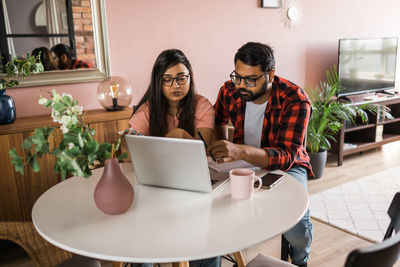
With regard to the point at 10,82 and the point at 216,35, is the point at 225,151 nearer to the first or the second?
the point at 10,82

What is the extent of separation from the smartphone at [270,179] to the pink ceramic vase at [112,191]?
1.67 ft

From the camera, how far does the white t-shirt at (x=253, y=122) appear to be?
5.94 ft

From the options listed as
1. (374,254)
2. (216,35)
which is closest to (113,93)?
(216,35)

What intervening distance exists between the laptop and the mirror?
4.74 ft

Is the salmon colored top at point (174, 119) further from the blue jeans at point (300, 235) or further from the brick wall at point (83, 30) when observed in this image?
the brick wall at point (83, 30)

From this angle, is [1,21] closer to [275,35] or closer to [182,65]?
[182,65]

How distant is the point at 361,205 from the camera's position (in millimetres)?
2787

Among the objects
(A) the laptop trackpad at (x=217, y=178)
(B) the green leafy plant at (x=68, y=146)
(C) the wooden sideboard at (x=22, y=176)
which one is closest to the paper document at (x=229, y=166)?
(A) the laptop trackpad at (x=217, y=178)

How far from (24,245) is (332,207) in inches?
87.2

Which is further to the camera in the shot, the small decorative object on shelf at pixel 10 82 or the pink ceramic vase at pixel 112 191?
the small decorative object on shelf at pixel 10 82

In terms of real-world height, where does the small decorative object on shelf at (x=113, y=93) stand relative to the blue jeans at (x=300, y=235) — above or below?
above

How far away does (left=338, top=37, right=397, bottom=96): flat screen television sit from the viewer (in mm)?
3775

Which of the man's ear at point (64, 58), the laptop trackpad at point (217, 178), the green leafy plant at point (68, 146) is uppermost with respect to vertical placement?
the man's ear at point (64, 58)

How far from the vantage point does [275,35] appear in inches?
137
